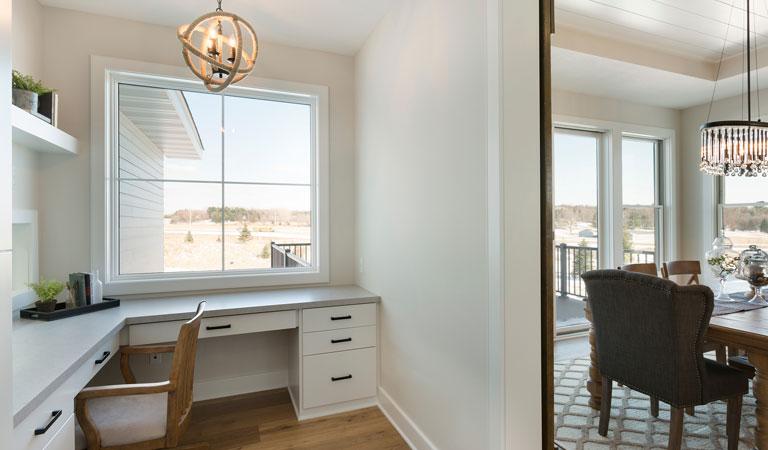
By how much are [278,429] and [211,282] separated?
114cm

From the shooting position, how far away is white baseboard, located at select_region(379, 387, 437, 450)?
206 cm

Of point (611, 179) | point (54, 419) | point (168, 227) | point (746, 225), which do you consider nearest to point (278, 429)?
point (54, 419)

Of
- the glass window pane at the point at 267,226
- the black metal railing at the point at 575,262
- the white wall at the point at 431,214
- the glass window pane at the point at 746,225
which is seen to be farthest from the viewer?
the black metal railing at the point at 575,262

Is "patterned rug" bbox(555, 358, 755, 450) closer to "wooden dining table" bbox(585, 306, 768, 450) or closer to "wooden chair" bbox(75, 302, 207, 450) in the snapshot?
"wooden dining table" bbox(585, 306, 768, 450)

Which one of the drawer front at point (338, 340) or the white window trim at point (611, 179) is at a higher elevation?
the white window trim at point (611, 179)

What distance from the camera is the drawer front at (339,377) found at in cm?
247

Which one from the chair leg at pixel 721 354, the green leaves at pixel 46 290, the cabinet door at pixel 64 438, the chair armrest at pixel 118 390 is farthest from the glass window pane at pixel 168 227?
the chair leg at pixel 721 354

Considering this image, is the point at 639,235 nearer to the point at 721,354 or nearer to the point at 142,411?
the point at 721,354

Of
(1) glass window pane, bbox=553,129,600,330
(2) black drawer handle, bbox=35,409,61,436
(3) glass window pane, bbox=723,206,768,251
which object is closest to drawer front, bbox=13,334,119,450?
(2) black drawer handle, bbox=35,409,61,436


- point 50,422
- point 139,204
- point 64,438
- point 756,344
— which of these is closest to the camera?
point 50,422

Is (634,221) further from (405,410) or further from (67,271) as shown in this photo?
(67,271)

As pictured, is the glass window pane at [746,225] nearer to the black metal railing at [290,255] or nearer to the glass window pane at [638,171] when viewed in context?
the glass window pane at [638,171]

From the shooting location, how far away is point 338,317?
8.31ft

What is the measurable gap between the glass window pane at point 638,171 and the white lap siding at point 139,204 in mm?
4598
